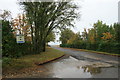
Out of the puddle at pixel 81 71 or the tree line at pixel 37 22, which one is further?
the tree line at pixel 37 22

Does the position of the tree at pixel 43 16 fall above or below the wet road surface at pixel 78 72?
above

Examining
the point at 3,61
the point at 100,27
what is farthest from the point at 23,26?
the point at 100,27

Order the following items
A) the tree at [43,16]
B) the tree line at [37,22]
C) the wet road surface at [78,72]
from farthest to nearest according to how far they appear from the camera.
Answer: the tree at [43,16] < the tree line at [37,22] < the wet road surface at [78,72]

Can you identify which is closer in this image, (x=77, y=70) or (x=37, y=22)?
(x=77, y=70)

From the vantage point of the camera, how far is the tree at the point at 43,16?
15.3 meters

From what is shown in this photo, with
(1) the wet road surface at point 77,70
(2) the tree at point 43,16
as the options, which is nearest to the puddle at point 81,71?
(1) the wet road surface at point 77,70

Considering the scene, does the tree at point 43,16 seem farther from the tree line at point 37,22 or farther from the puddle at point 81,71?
the puddle at point 81,71

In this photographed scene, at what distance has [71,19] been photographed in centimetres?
2047

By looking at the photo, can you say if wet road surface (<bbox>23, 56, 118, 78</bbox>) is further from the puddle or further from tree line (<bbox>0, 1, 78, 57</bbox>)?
tree line (<bbox>0, 1, 78, 57</bbox>)

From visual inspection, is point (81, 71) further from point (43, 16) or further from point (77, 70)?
point (43, 16)

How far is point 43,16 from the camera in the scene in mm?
15555

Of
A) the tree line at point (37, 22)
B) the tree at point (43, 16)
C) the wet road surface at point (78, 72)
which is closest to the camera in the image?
the wet road surface at point (78, 72)

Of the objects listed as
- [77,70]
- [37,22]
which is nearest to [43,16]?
[37,22]

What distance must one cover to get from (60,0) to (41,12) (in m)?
4.63
